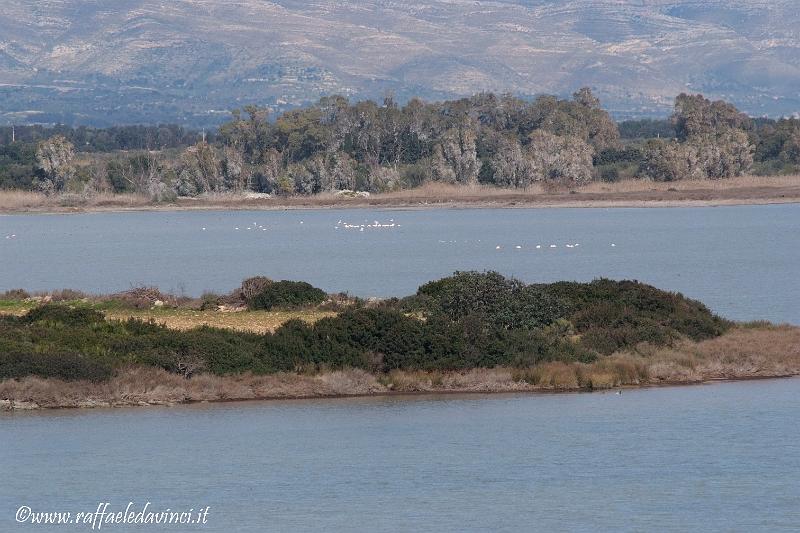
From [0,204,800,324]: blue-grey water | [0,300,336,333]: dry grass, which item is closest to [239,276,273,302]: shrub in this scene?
[0,300,336,333]: dry grass

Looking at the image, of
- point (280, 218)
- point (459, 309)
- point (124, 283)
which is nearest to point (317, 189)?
point (280, 218)

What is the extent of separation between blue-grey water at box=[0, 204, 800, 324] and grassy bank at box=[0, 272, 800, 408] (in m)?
8.17

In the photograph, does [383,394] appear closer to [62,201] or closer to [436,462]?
[436,462]

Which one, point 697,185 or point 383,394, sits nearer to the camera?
point 383,394

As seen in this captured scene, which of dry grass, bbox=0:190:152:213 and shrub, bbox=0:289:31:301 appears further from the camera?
dry grass, bbox=0:190:152:213

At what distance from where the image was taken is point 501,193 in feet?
409

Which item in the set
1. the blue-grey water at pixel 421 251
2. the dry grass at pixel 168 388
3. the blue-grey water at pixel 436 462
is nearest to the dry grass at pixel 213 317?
the dry grass at pixel 168 388

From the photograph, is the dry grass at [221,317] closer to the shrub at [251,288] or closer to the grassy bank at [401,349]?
the grassy bank at [401,349]

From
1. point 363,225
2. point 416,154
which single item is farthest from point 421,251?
point 416,154

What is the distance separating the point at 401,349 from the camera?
2778 centimetres

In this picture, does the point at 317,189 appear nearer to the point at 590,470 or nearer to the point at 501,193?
the point at 501,193

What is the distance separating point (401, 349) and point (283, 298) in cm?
644

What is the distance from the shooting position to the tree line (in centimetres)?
12531

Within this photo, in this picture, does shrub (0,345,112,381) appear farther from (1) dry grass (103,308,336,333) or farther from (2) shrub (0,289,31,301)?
(2) shrub (0,289,31,301)
